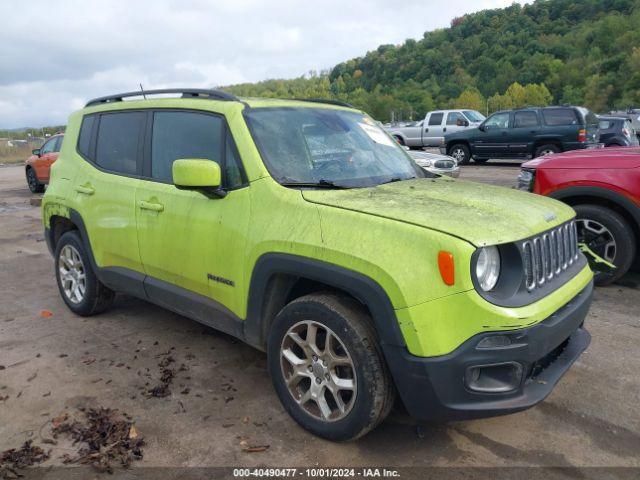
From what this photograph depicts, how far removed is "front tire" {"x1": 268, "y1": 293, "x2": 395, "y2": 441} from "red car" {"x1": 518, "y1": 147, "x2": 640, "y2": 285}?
3506 millimetres

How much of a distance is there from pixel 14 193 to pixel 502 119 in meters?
15.3

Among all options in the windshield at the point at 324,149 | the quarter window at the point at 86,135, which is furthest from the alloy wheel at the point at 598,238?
the quarter window at the point at 86,135

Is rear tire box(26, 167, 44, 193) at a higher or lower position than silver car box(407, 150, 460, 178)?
lower

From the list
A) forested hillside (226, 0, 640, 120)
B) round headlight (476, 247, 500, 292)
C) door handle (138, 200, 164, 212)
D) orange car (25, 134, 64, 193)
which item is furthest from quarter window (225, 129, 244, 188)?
forested hillside (226, 0, 640, 120)

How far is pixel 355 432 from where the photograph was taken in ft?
8.77

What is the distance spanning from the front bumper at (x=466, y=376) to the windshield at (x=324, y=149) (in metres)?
1.21

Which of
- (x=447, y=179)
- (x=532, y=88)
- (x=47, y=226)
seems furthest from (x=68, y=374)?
(x=532, y=88)

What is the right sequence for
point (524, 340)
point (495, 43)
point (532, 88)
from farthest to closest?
point (495, 43) → point (532, 88) → point (524, 340)

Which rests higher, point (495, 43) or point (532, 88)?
point (495, 43)

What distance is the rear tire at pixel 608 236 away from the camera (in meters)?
5.06

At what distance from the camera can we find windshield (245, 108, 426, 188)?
3186mm

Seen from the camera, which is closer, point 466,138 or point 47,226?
point 47,226

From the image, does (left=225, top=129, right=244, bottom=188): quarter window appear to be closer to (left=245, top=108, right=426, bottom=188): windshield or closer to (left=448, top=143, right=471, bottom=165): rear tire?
(left=245, top=108, right=426, bottom=188): windshield

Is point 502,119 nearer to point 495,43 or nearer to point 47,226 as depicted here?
point 47,226
